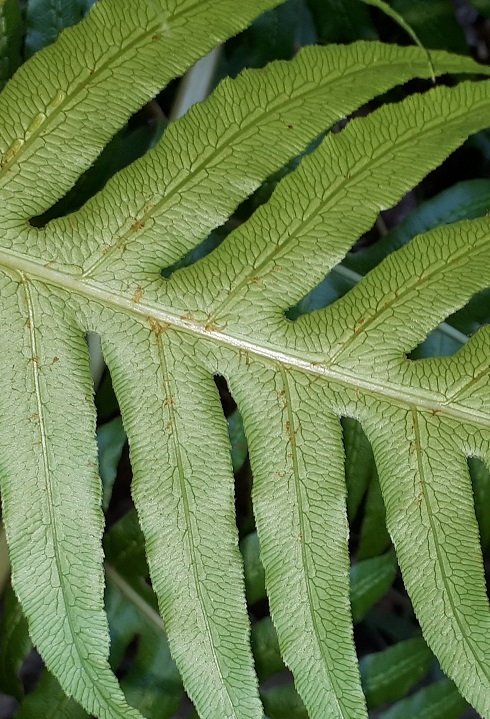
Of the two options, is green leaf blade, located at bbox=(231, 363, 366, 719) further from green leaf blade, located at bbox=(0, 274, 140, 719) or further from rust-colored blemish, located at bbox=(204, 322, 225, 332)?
green leaf blade, located at bbox=(0, 274, 140, 719)

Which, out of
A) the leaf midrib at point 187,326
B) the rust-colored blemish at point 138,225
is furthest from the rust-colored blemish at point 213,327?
the rust-colored blemish at point 138,225

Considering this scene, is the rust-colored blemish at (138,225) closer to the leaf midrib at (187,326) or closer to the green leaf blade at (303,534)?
the leaf midrib at (187,326)

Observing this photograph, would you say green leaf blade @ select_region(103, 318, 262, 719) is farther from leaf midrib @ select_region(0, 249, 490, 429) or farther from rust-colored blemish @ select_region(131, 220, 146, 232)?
rust-colored blemish @ select_region(131, 220, 146, 232)

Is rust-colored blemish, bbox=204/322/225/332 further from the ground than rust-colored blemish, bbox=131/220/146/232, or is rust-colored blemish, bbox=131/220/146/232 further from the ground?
rust-colored blemish, bbox=131/220/146/232

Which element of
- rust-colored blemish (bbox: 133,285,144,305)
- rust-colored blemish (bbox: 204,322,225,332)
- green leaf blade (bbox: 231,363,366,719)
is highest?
rust-colored blemish (bbox: 133,285,144,305)

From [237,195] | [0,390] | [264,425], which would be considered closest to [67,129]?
[237,195]

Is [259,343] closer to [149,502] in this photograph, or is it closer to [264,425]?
[264,425]

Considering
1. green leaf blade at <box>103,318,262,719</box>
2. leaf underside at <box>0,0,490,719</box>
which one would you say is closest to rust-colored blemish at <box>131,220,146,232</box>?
leaf underside at <box>0,0,490,719</box>
